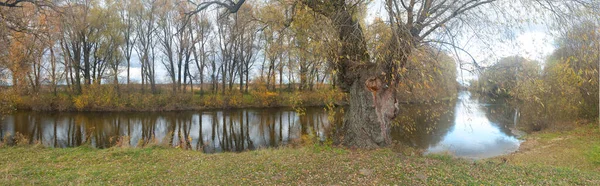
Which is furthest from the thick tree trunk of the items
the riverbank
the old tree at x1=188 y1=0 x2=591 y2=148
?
the riverbank

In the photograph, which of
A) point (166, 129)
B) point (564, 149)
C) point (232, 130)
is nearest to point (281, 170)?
point (564, 149)

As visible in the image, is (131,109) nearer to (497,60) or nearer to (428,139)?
(428,139)

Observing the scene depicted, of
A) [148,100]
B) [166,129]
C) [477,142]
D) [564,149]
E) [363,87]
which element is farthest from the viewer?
[148,100]

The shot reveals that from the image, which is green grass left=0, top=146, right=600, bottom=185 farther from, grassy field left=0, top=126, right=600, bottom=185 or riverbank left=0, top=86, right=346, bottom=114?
riverbank left=0, top=86, right=346, bottom=114

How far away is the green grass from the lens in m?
5.65

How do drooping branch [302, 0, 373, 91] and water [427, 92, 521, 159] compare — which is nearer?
drooping branch [302, 0, 373, 91]

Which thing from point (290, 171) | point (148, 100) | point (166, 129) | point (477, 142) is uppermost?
point (148, 100)

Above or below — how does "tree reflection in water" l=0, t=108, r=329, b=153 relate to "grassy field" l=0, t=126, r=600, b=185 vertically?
below

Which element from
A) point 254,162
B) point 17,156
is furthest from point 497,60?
point 17,156

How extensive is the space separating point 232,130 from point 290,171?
47.7ft

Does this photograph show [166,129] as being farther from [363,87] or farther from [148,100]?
[363,87]

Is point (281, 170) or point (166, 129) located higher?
point (281, 170)

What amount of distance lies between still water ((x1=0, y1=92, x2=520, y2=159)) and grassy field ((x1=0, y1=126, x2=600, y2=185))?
3375 mm

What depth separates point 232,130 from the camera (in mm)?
20109
